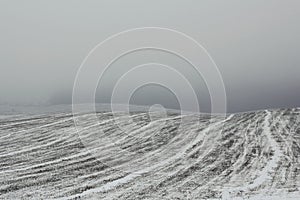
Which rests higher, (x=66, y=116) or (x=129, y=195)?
(x=66, y=116)

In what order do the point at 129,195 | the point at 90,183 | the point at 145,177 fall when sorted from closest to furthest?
the point at 129,195 < the point at 90,183 < the point at 145,177

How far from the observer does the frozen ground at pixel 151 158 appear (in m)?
22.4

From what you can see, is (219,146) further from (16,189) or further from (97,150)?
(16,189)

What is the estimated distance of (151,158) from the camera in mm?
32438

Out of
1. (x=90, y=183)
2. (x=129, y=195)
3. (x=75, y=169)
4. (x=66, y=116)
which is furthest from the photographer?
(x=66, y=116)

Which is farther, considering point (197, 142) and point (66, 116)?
point (66, 116)

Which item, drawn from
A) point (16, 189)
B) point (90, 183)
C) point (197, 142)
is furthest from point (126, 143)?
point (16, 189)

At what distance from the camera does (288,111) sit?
58781 mm

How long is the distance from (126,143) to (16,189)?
17146mm

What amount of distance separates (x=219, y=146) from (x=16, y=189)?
70.4ft

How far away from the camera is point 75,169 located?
1102 inches

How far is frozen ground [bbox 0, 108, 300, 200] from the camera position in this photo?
22438mm

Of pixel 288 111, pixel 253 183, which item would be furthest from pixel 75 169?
pixel 288 111

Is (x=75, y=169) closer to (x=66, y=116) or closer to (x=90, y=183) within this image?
(x=90, y=183)
